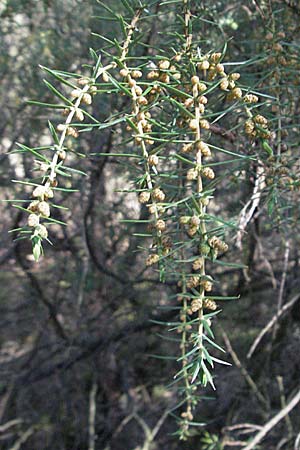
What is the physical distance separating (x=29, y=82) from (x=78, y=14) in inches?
10.9

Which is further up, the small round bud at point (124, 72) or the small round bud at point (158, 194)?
the small round bud at point (124, 72)

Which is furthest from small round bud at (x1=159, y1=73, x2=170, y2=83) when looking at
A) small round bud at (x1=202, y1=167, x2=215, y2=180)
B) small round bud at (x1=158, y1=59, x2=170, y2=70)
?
small round bud at (x1=202, y1=167, x2=215, y2=180)

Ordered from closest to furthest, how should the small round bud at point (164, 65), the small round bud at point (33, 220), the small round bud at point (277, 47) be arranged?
the small round bud at point (33, 220) < the small round bud at point (164, 65) < the small round bud at point (277, 47)

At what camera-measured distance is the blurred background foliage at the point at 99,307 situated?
1.48 meters

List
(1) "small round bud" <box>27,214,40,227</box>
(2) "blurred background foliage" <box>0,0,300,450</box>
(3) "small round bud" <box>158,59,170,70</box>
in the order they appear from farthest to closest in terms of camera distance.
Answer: (2) "blurred background foliage" <box>0,0,300,450</box> → (3) "small round bud" <box>158,59,170,70</box> → (1) "small round bud" <box>27,214,40,227</box>

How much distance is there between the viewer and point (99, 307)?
6.49ft

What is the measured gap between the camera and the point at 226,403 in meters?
1.62

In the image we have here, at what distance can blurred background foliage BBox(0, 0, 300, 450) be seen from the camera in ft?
4.86

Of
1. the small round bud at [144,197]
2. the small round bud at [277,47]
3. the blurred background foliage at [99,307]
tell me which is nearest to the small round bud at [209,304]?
the small round bud at [144,197]

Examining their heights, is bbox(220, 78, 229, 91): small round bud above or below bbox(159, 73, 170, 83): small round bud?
below

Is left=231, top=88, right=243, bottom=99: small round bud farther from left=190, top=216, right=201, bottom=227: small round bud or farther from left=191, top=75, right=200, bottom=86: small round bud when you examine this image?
left=190, top=216, right=201, bottom=227: small round bud

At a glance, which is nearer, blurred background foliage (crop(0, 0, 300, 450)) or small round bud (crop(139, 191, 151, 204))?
small round bud (crop(139, 191, 151, 204))

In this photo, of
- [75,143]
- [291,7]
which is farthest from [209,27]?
[75,143]

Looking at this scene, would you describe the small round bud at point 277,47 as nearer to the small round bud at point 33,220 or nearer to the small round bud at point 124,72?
the small round bud at point 124,72
